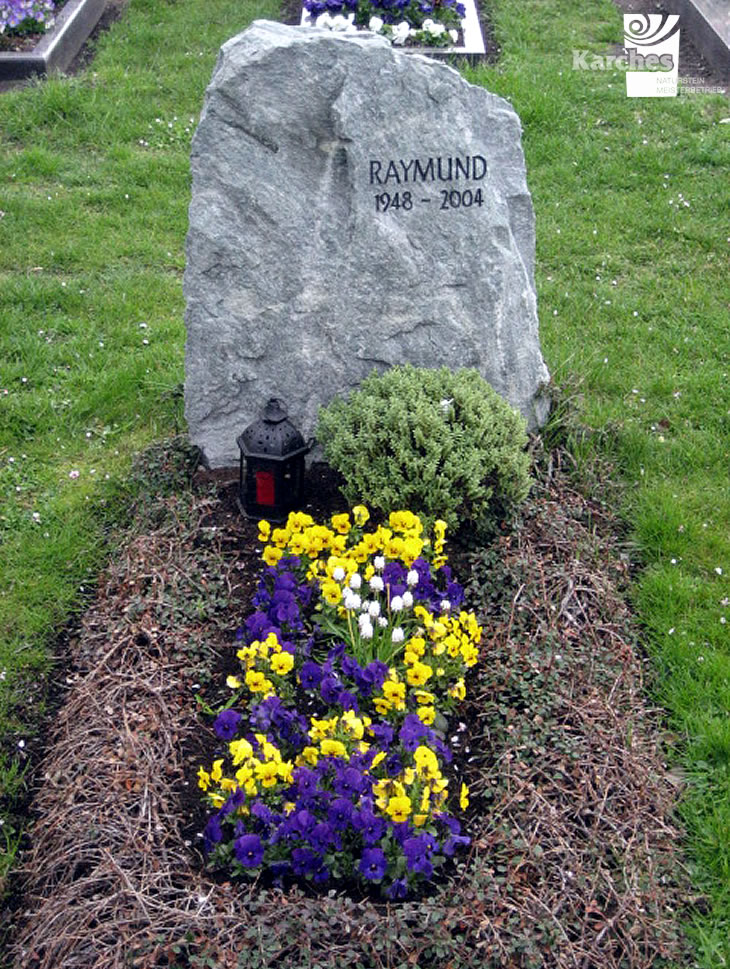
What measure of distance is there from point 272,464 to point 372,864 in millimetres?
1715

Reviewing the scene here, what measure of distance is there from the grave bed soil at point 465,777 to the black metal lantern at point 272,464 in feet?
0.40

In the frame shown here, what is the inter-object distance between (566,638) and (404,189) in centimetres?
178

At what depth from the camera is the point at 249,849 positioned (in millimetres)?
Result: 3008

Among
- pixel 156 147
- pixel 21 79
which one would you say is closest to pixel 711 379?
pixel 156 147

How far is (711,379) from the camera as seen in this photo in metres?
5.67

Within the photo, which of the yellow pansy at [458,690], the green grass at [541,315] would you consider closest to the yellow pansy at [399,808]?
the yellow pansy at [458,690]

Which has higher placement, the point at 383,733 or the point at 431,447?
the point at 431,447

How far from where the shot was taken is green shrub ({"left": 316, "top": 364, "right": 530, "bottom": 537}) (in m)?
4.14

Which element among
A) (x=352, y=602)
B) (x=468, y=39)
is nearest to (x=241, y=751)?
(x=352, y=602)

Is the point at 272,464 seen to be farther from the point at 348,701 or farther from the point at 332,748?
the point at 332,748

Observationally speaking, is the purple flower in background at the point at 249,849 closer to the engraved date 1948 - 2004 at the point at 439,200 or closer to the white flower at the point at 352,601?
the white flower at the point at 352,601

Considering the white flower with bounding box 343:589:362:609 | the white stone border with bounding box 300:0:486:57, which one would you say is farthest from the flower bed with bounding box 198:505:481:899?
the white stone border with bounding box 300:0:486:57

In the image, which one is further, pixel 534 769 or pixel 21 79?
pixel 21 79

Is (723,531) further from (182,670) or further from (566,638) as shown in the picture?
(182,670)
